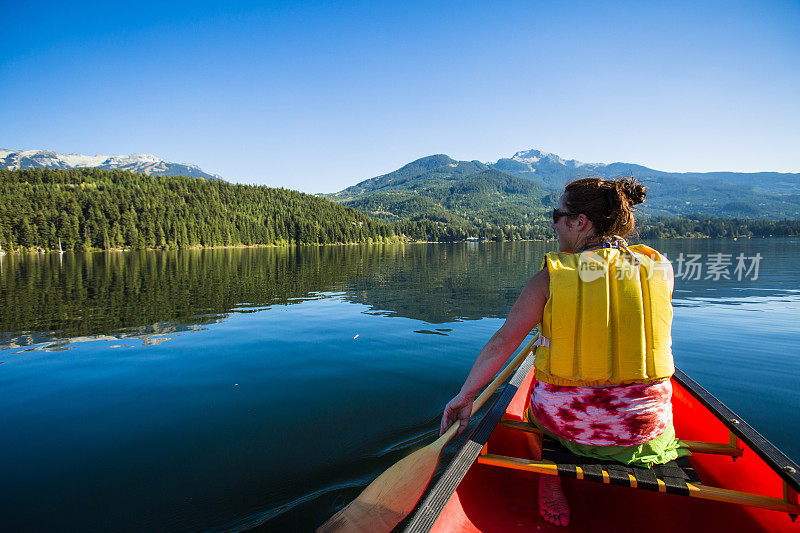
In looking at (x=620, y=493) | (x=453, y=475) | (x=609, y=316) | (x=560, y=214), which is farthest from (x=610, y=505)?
(x=560, y=214)

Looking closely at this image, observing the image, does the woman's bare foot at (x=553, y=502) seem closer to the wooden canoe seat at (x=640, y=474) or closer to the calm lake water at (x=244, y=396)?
the wooden canoe seat at (x=640, y=474)

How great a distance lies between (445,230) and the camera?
188 m

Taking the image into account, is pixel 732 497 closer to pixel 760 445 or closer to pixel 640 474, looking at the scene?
pixel 640 474

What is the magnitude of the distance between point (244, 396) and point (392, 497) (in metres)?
4.57

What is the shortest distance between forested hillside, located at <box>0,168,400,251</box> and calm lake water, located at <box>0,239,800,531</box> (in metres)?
107

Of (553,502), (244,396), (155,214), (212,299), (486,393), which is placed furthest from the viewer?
(155,214)

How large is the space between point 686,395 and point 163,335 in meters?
13.2

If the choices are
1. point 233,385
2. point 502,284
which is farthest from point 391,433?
point 502,284

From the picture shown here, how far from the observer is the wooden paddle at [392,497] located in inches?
145

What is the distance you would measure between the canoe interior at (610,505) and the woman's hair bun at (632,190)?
8.80 ft

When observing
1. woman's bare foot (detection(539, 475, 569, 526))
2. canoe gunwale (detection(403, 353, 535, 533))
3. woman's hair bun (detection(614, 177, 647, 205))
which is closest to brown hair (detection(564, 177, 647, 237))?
woman's hair bun (detection(614, 177, 647, 205))

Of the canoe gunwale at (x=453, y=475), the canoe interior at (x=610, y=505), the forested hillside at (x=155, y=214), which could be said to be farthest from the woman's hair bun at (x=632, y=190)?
the forested hillside at (x=155, y=214)

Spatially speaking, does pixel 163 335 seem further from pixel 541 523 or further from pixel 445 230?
pixel 445 230

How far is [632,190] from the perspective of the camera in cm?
309
